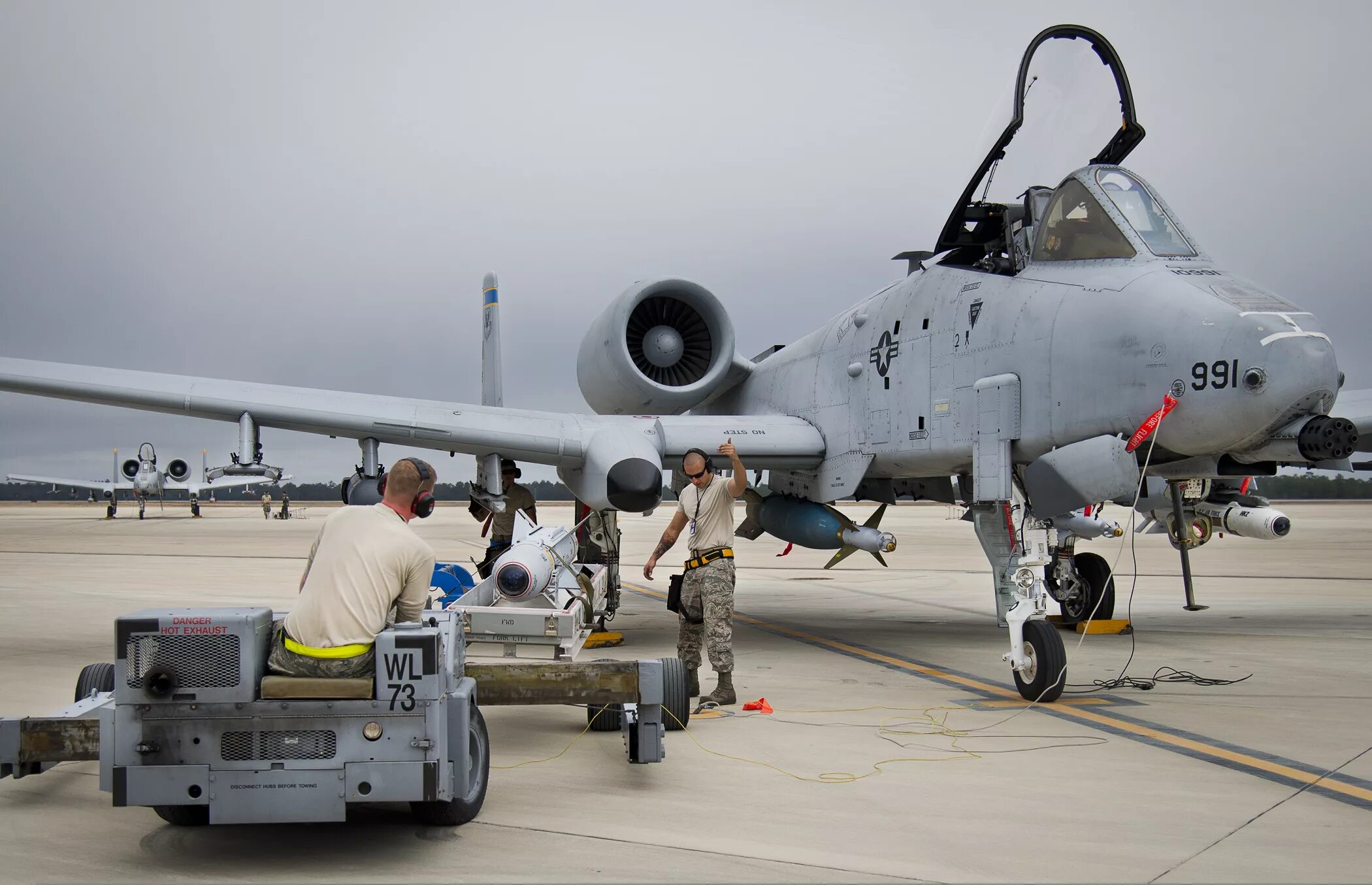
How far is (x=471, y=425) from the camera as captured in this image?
10.6 m

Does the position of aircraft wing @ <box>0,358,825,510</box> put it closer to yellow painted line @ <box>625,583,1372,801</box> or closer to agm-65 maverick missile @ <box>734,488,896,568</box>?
agm-65 maverick missile @ <box>734,488,896,568</box>

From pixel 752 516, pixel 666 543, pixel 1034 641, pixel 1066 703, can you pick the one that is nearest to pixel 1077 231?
pixel 1034 641

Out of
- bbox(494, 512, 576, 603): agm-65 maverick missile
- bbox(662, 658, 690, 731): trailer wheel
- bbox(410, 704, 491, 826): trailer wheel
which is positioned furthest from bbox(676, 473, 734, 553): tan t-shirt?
bbox(410, 704, 491, 826): trailer wheel

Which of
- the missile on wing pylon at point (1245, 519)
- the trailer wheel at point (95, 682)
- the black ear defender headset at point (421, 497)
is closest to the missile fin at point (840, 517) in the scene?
the missile on wing pylon at point (1245, 519)

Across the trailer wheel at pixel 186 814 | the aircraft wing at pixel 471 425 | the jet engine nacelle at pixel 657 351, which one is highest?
the jet engine nacelle at pixel 657 351

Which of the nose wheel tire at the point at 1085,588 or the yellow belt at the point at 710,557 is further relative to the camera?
the nose wheel tire at the point at 1085,588

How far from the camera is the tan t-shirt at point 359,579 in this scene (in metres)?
4.07

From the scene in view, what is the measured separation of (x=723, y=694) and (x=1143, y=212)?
190 inches

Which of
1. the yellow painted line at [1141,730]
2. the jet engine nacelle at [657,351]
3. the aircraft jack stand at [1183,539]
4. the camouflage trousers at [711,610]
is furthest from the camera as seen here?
the jet engine nacelle at [657,351]

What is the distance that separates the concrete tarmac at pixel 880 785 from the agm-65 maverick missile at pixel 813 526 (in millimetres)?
1060

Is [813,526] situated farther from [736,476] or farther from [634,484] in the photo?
[736,476]

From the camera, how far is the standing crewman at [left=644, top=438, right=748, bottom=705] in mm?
7246

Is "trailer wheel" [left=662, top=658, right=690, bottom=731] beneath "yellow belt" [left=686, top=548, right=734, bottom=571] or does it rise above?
beneath

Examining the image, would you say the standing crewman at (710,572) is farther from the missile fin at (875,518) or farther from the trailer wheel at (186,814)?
the missile fin at (875,518)
